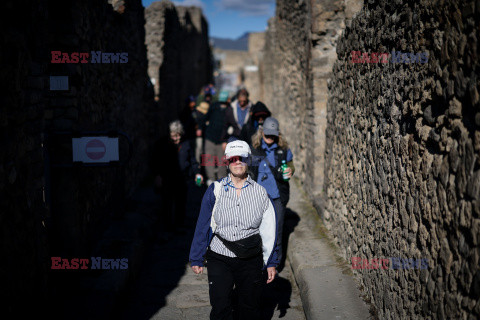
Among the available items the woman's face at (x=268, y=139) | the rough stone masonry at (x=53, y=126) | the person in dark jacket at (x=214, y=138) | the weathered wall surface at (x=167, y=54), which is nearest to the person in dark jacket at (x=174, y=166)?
the rough stone masonry at (x=53, y=126)

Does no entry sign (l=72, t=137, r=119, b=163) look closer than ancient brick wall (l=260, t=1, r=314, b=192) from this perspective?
Yes

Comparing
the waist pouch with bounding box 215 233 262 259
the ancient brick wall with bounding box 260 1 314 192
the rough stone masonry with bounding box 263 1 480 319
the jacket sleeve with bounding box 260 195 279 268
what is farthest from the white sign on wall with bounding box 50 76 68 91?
the ancient brick wall with bounding box 260 1 314 192

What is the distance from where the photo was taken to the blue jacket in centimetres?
337

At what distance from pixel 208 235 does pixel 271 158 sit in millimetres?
1719

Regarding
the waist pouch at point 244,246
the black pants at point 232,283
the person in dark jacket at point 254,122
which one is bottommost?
the black pants at point 232,283

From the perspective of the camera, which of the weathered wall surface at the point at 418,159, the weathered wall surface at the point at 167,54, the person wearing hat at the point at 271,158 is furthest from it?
the weathered wall surface at the point at 167,54

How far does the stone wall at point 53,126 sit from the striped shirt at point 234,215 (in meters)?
1.39

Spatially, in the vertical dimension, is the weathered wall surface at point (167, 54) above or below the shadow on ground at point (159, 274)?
above

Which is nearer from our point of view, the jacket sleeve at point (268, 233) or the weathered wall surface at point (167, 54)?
the jacket sleeve at point (268, 233)

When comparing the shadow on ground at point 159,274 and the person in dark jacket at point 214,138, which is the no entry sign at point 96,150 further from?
the person in dark jacket at point 214,138

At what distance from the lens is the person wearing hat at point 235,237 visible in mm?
3340

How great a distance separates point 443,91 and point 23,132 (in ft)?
9.24

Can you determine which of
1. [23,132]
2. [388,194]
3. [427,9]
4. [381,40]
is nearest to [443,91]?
[427,9]

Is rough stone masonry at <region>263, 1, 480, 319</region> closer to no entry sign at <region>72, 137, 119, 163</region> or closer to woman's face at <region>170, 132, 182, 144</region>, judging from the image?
woman's face at <region>170, 132, 182, 144</region>
